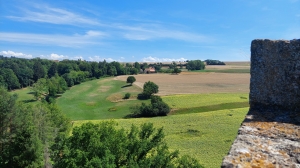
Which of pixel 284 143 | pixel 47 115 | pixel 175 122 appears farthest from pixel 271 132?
pixel 175 122

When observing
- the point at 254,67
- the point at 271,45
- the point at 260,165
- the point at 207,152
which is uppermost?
the point at 271,45

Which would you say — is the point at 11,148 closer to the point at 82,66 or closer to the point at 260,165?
the point at 260,165

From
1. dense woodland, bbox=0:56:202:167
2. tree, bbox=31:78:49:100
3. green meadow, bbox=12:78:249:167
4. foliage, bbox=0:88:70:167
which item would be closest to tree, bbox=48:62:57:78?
tree, bbox=31:78:49:100

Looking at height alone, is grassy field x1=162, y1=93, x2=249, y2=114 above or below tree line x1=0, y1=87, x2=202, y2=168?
below

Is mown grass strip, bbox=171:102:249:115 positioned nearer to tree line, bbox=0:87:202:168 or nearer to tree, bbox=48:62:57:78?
tree line, bbox=0:87:202:168

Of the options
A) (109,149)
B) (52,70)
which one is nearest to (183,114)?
(109,149)

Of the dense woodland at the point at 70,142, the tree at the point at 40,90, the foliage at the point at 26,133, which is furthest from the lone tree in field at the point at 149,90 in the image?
the tree at the point at 40,90
